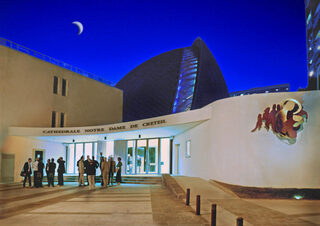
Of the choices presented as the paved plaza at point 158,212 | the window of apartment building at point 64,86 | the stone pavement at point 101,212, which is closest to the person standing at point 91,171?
the paved plaza at point 158,212

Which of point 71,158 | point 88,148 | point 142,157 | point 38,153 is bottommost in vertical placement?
point 71,158

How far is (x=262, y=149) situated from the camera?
37.7 ft

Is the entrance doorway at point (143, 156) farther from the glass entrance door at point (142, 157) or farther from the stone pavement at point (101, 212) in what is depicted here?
the stone pavement at point (101, 212)

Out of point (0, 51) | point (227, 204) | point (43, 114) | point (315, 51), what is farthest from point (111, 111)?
point (315, 51)

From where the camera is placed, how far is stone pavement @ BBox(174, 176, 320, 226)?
7.42 m

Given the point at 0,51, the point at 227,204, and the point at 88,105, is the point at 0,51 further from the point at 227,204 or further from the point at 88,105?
the point at 227,204

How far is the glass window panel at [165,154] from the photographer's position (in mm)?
22919

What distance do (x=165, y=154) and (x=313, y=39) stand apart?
40.1 meters

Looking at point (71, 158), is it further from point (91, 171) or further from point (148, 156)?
point (91, 171)

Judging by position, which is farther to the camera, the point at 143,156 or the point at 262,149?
the point at 143,156

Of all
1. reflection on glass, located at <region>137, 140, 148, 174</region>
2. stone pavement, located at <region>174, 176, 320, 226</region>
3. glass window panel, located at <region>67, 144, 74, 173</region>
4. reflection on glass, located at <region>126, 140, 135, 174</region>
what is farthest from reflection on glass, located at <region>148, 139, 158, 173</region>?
stone pavement, located at <region>174, 176, 320, 226</region>

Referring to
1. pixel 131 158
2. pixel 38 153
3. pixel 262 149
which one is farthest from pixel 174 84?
pixel 262 149

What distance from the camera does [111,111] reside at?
3073cm

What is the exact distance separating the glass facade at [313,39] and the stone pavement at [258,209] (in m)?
40.3
